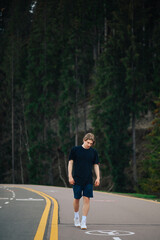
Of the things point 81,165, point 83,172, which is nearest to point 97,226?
point 83,172

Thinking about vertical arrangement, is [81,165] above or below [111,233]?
above

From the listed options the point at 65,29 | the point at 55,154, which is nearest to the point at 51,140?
the point at 55,154

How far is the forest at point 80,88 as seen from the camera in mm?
42406

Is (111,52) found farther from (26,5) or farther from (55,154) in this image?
(26,5)

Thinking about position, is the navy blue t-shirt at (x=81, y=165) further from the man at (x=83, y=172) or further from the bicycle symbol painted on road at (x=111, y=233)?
the bicycle symbol painted on road at (x=111, y=233)

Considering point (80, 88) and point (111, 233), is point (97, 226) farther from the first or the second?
point (80, 88)

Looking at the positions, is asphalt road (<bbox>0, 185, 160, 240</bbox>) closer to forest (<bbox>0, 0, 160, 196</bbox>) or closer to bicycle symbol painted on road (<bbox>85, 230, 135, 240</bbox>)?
bicycle symbol painted on road (<bbox>85, 230, 135, 240</bbox>)

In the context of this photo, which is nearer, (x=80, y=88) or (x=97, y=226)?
(x=97, y=226)

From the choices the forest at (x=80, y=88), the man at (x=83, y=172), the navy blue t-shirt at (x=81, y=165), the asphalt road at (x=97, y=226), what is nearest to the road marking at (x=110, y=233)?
the asphalt road at (x=97, y=226)

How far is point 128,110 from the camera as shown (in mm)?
43281

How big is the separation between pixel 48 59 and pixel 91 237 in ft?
169

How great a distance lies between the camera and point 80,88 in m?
52.8

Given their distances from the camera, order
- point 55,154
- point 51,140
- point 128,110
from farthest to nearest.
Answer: point 55,154, point 51,140, point 128,110

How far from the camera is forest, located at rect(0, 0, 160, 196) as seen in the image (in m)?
42.4
